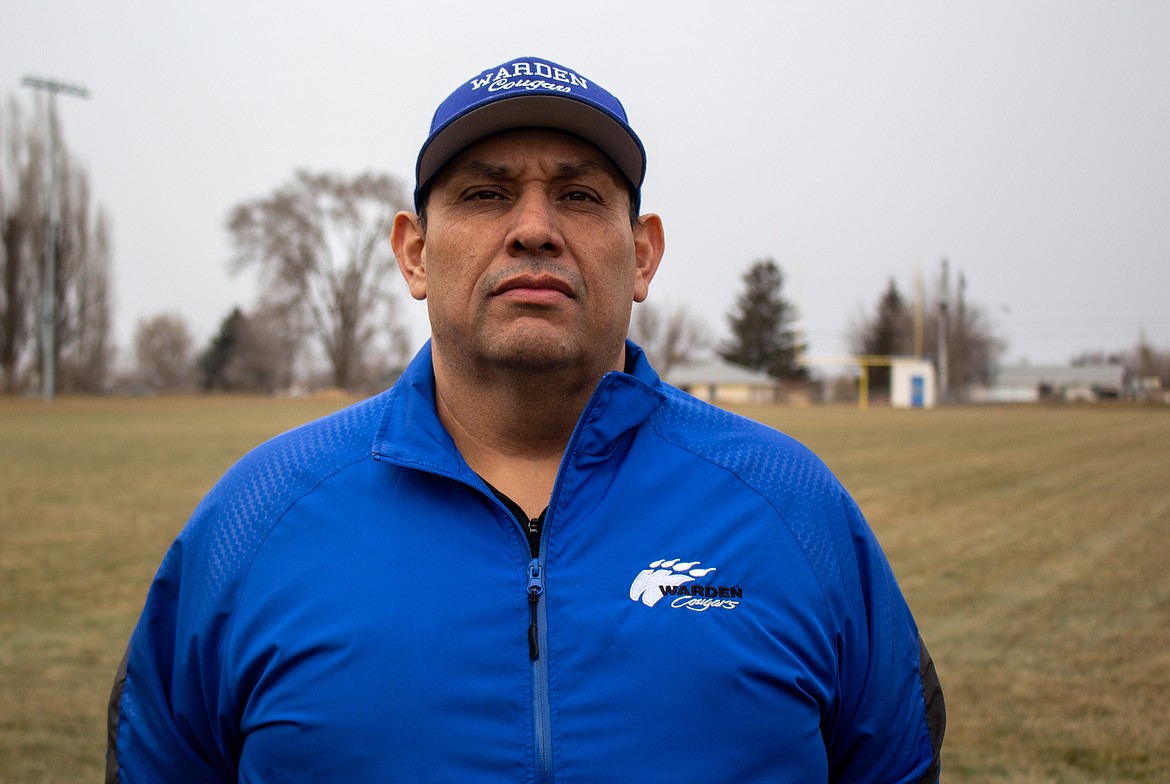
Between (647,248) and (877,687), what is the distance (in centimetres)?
91

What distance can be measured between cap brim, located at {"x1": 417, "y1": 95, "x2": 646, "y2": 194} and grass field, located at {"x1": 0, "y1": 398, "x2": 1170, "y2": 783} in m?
3.66

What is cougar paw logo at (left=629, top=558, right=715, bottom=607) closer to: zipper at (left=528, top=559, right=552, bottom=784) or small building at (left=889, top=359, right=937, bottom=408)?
zipper at (left=528, top=559, right=552, bottom=784)

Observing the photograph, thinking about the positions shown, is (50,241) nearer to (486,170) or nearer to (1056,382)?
(486,170)

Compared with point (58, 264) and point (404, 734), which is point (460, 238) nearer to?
point (404, 734)

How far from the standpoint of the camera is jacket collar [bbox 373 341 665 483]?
1.60 metres

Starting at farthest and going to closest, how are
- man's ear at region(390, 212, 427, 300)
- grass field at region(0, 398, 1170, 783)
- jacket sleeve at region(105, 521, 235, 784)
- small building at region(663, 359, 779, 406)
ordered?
small building at region(663, 359, 779, 406) < grass field at region(0, 398, 1170, 783) < man's ear at region(390, 212, 427, 300) < jacket sleeve at region(105, 521, 235, 784)

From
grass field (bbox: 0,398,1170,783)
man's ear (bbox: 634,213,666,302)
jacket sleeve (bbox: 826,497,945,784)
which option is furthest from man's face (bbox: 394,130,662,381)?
grass field (bbox: 0,398,1170,783)

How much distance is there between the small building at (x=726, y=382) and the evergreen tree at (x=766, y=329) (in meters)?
1.15

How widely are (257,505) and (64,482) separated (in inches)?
554

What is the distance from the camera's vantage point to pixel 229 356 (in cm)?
6638

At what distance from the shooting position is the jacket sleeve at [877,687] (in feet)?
5.31

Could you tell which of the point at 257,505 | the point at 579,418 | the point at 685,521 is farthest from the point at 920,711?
the point at 257,505

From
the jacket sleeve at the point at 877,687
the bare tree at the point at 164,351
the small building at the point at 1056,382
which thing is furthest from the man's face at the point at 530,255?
the small building at the point at 1056,382

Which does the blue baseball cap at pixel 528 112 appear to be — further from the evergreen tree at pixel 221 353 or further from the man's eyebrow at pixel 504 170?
the evergreen tree at pixel 221 353
